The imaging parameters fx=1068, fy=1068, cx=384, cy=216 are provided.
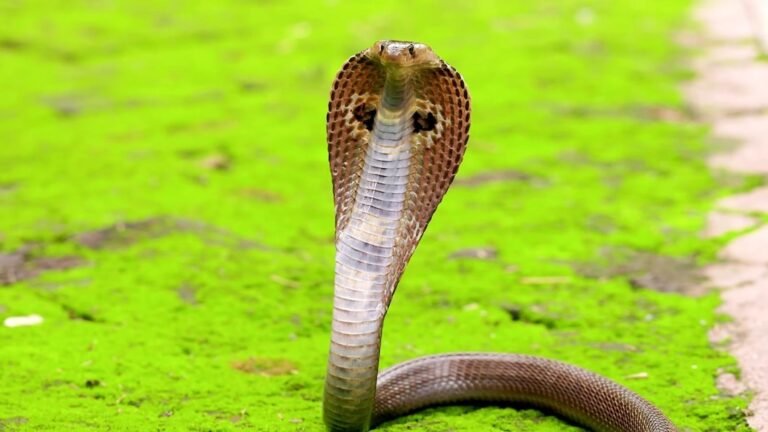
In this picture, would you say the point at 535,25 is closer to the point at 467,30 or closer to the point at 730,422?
the point at 467,30

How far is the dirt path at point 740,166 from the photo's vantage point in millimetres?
3420

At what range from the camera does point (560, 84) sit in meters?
7.38

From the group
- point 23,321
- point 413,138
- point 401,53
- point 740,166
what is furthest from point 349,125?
point 740,166

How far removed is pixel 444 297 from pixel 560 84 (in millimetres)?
3620

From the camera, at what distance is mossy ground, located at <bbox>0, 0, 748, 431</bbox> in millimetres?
3311

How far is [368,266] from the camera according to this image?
2.82 m

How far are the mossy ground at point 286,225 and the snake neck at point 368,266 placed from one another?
1.01 ft

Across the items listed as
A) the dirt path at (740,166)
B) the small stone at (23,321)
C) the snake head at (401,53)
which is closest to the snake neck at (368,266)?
the snake head at (401,53)

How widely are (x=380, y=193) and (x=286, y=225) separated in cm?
218

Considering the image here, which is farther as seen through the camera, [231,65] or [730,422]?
[231,65]

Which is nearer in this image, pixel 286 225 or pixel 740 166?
pixel 286 225

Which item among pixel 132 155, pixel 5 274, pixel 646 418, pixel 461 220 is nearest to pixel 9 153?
pixel 132 155

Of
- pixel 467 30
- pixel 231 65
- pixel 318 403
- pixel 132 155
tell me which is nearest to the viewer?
pixel 318 403

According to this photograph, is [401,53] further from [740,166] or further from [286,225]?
[740,166]
